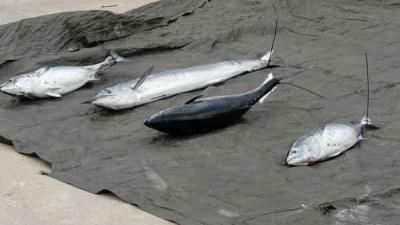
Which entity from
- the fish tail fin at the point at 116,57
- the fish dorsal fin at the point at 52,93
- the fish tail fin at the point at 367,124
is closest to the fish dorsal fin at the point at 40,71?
the fish dorsal fin at the point at 52,93

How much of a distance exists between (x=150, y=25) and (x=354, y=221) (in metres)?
3.56

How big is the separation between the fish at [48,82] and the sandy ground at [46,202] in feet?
2.06

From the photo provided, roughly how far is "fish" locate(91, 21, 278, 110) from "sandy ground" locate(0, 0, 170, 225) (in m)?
0.64

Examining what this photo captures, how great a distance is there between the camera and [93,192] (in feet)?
11.7

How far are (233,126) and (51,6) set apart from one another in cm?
471

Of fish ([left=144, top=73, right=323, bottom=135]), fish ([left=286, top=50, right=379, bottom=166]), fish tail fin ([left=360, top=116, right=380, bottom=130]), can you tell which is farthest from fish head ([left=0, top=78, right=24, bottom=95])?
fish tail fin ([left=360, top=116, right=380, bottom=130])

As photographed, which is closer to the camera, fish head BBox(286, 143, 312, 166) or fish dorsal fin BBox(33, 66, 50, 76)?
fish head BBox(286, 143, 312, 166)

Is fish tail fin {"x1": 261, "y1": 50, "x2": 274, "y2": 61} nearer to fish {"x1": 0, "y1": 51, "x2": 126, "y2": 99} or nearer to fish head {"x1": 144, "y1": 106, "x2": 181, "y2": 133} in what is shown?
fish {"x1": 0, "y1": 51, "x2": 126, "y2": 99}

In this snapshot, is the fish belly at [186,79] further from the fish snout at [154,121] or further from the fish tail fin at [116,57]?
the fish tail fin at [116,57]

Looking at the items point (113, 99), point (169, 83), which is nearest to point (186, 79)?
point (169, 83)

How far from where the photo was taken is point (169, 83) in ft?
15.1

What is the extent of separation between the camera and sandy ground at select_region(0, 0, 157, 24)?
780 centimetres

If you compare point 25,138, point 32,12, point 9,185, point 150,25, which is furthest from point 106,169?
point 32,12

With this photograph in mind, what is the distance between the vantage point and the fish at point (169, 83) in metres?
4.43
